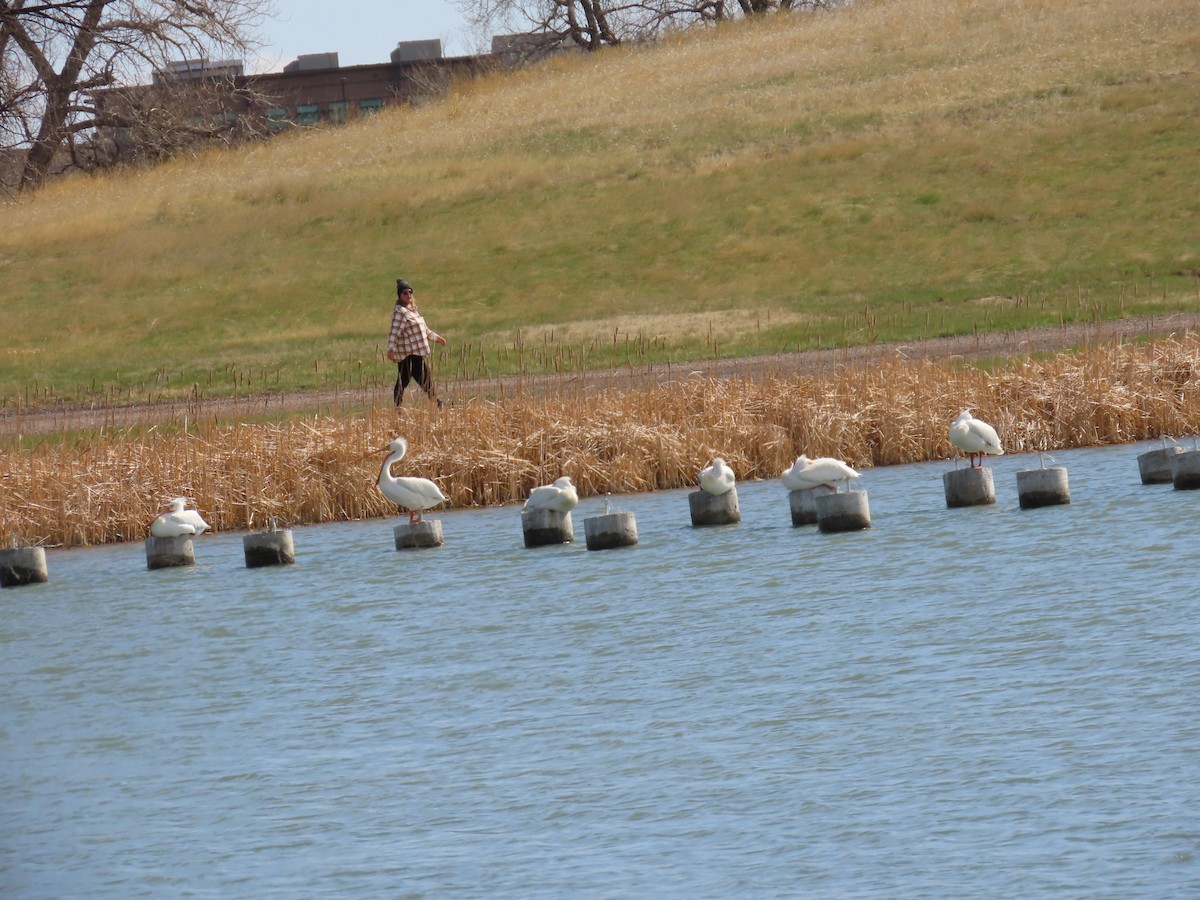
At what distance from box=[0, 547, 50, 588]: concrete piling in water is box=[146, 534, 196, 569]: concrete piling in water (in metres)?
0.90

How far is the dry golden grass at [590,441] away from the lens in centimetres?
1905

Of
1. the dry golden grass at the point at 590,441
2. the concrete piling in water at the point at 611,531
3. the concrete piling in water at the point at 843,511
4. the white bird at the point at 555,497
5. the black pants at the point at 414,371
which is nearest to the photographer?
the concrete piling in water at the point at 843,511

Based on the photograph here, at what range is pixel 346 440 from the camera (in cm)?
1914

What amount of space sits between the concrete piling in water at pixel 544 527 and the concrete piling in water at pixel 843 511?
220cm

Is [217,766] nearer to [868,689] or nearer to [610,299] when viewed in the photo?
[868,689]

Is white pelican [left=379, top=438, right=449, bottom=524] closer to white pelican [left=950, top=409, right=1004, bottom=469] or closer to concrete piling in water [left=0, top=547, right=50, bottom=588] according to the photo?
concrete piling in water [left=0, top=547, right=50, bottom=588]

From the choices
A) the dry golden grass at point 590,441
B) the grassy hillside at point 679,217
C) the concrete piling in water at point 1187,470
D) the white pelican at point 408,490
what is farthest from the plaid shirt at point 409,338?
the concrete piling in water at point 1187,470

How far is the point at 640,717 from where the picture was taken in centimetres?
1094

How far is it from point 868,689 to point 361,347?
989 inches

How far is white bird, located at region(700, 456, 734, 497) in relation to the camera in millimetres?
16875

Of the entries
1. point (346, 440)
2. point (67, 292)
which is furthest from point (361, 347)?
point (346, 440)

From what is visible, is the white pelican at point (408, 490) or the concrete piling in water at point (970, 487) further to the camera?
the white pelican at point (408, 490)

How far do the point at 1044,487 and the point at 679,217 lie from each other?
2875 cm

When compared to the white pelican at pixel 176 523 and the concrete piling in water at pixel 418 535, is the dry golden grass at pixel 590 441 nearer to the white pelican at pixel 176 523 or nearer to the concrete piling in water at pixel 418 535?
the white pelican at pixel 176 523
